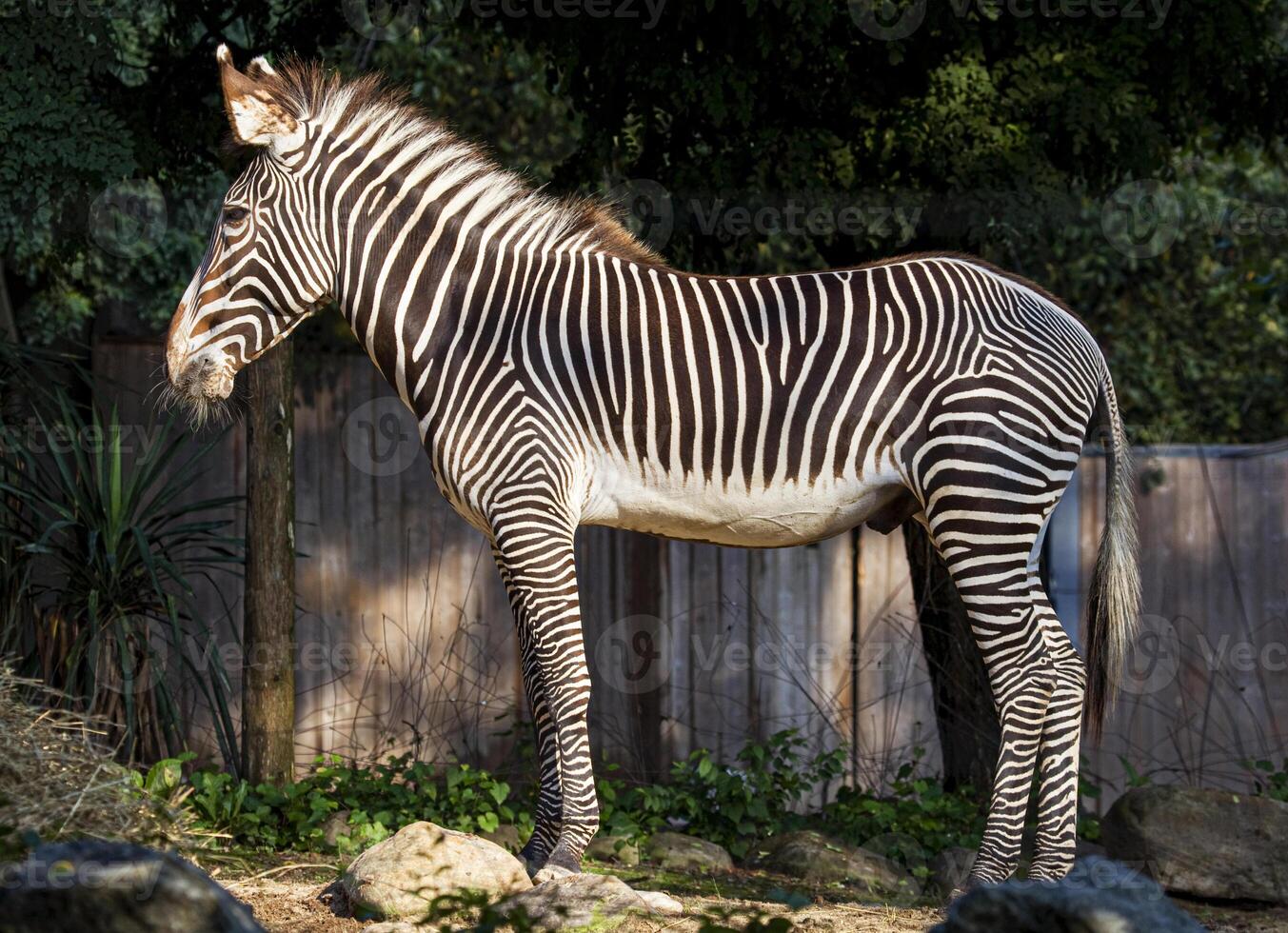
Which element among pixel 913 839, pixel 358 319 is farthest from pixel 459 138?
pixel 913 839

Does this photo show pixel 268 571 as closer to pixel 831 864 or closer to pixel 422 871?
pixel 422 871

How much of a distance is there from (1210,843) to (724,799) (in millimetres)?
2135

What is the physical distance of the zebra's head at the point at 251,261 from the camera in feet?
15.9

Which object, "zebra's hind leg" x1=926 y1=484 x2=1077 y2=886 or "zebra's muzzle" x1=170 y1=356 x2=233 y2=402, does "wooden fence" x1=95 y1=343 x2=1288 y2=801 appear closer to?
"zebra's muzzle" x1=170 y1=356 x2=233 y2=402

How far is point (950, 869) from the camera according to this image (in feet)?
18.9

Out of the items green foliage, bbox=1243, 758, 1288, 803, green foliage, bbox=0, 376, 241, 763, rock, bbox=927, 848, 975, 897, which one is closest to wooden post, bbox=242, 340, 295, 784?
green foliage, bbox=0, 376, 241, 763

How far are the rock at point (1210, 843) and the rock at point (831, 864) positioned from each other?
1.02 m

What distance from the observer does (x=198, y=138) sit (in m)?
6.81

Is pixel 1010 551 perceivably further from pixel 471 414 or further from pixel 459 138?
pixel 459 138

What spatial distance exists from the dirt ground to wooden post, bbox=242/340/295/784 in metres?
0.73

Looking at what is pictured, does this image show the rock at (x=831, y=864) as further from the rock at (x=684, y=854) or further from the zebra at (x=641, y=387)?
the zebra at (x=641, y=387)

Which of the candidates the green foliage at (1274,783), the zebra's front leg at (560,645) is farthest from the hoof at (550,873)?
the green foliage at (1274,783)

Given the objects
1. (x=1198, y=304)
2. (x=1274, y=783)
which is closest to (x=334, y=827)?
(x=1274, y=783)

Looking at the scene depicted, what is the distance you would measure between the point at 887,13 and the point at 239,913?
5098 millimetres
